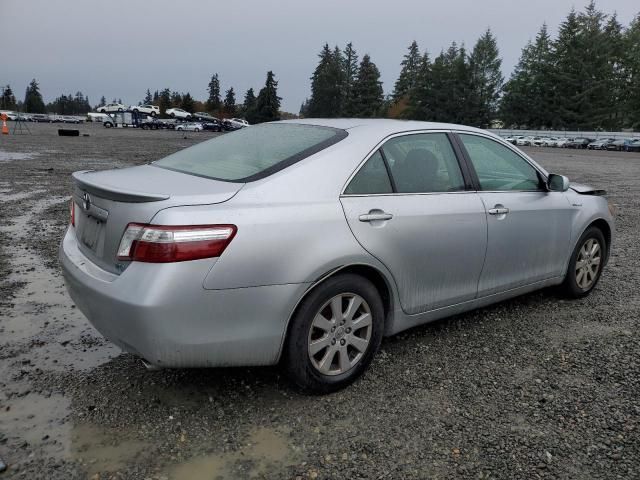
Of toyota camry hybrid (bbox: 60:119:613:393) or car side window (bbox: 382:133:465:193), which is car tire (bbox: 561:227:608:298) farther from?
car side window (bbox: 382:133:465:193)

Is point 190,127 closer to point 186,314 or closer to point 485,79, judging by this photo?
point 485,79

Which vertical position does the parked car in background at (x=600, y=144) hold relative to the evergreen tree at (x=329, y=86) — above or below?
below

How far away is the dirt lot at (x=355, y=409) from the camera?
8.68 feet

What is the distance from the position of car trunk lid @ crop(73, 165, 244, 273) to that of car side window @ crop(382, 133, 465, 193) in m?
1.13

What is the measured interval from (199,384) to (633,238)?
724cm

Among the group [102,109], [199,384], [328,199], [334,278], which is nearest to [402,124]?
[328,199]

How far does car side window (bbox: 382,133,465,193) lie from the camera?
3.63m

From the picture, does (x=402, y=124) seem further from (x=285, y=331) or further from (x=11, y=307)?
(x=11, y=307)

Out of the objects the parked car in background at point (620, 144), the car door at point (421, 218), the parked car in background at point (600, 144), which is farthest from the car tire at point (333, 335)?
the parked car in background at point (600, 144)

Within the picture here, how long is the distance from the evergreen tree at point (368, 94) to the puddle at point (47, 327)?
342 feet

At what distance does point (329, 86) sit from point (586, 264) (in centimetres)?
11663

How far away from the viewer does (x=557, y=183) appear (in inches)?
180

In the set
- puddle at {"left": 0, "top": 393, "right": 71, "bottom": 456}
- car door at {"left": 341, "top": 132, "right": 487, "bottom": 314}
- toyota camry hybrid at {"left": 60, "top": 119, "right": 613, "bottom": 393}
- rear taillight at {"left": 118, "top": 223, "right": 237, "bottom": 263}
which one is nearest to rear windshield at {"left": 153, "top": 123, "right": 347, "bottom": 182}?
toyota camry hybrid at {"left": 60, "top": 119, "right": 613, "bottom": 393}

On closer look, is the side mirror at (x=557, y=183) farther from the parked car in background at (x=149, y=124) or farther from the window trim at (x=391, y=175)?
the parked car in background at (x=149, y=124)
